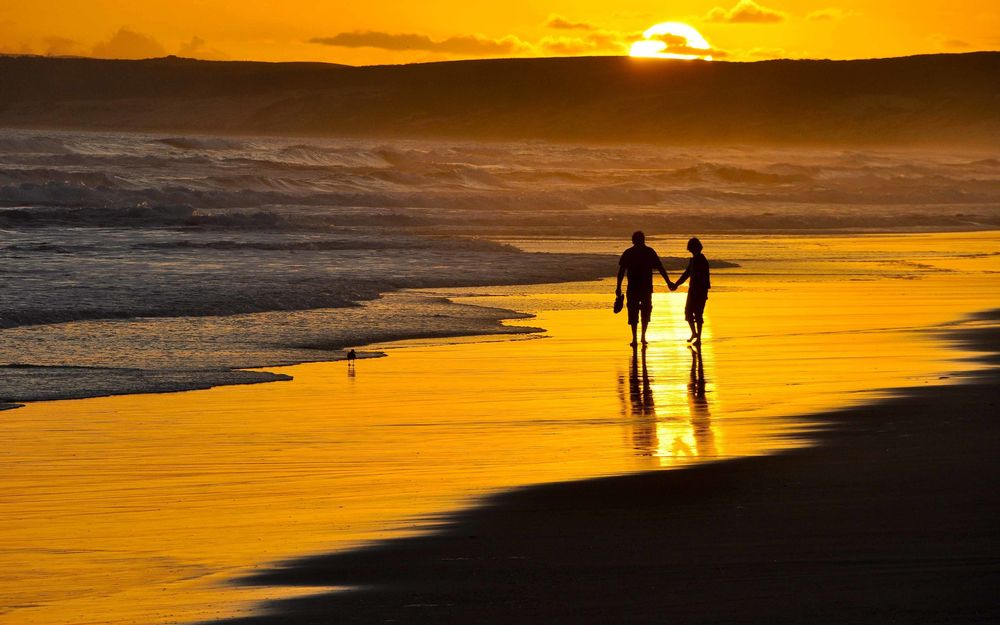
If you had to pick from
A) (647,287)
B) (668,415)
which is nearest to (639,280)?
(647,287)

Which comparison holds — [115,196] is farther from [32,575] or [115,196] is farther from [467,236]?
[32,575]

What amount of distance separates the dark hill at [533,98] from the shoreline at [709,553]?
15431 centimetres

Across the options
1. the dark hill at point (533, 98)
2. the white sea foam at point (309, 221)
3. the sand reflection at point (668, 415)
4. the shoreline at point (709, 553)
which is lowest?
the shoreline at point (709, 553)

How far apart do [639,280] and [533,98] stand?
166 m

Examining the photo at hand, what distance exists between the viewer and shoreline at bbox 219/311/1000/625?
18.3 feet

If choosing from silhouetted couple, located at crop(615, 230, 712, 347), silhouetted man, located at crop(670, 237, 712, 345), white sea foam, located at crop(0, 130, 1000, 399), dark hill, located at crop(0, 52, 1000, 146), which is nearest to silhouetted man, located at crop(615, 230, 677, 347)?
Answer: silhouetted couple, located at crop(615, 230, 712, 347)

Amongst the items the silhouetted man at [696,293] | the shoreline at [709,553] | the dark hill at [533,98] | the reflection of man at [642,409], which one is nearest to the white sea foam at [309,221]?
the silhouetted man at [696,293]

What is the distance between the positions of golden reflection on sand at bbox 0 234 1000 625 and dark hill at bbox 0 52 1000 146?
14853 centimetres

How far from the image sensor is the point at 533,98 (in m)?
179

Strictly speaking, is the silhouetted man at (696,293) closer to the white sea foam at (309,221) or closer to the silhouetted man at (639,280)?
the silhouetted man at (639,280)

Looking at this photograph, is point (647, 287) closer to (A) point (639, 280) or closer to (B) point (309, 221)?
(A) point (639, 280)

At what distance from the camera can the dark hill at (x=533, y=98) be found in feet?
545

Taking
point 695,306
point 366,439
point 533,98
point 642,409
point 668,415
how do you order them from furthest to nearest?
point 533,98 < point 695,306 < point 642,409 < point 668,415 < point 366,439

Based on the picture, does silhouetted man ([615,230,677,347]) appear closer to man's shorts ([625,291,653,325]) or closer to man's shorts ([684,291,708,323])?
man's shorts ([625,291,653,325])
